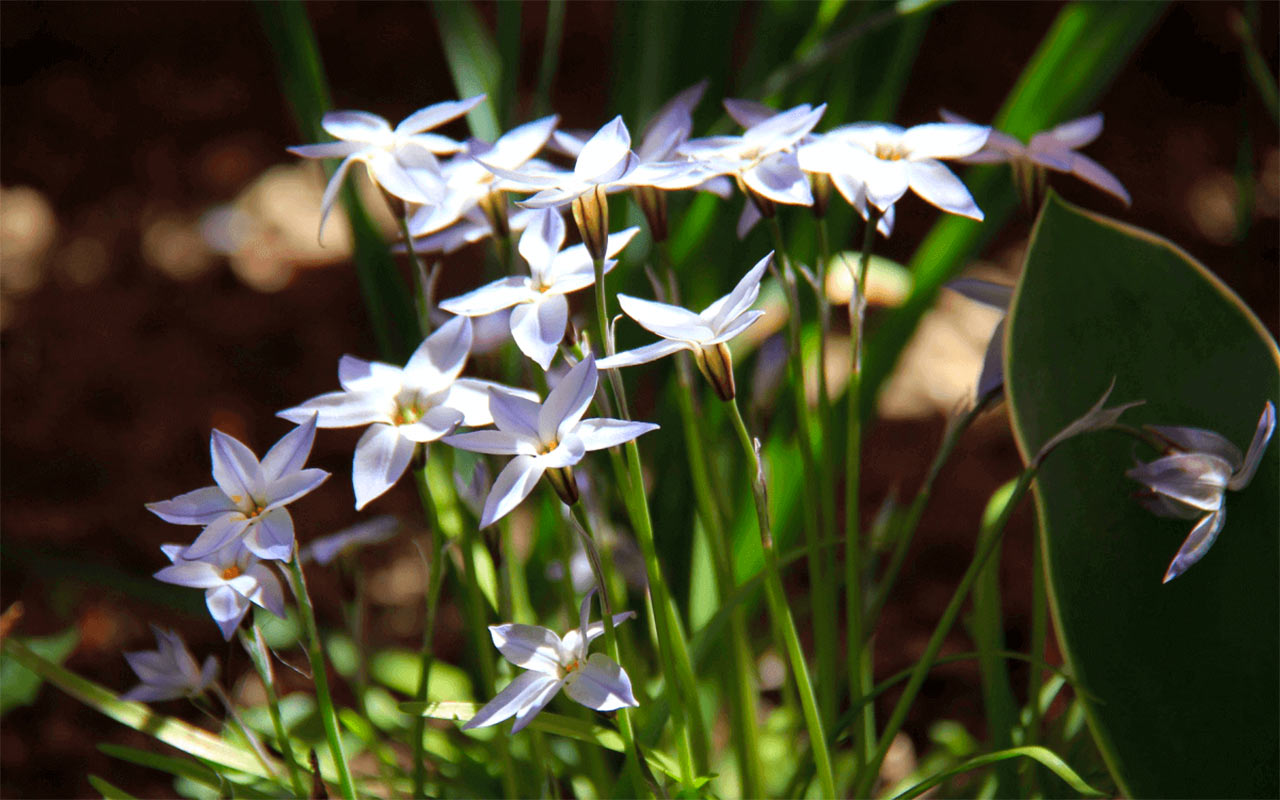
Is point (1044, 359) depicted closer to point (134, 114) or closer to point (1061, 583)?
point (1061, 583)

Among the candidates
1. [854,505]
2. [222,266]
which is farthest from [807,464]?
[222,266]

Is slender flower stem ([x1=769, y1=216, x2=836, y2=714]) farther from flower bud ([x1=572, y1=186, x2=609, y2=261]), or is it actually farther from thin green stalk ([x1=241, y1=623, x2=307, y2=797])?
thin green stalk ([x1=241, y1=623, x2=307, y2=797])

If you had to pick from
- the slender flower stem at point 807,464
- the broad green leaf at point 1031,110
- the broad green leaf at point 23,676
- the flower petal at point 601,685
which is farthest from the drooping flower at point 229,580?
the broad green leaf at point 1031,110

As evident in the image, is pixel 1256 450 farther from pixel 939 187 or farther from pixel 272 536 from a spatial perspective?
pixel 272 536

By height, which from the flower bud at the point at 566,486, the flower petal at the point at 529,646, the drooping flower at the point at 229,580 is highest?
the flower bud at the point at 566,486

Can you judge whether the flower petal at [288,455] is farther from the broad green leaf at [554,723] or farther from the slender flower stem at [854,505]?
the slender flower stem at [854,505]
